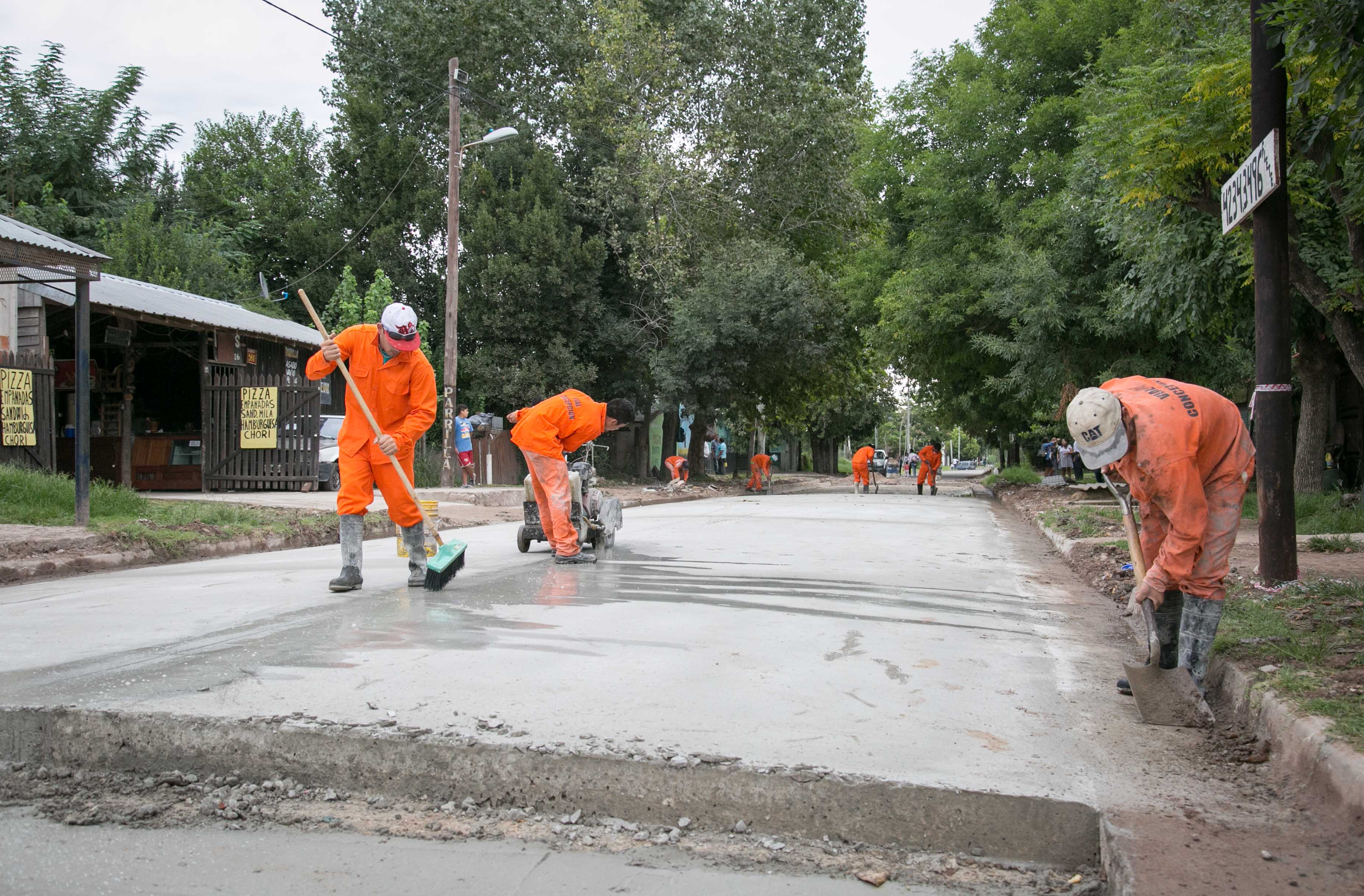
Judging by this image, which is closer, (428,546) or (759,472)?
(428,546)

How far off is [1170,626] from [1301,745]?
126 centimetres

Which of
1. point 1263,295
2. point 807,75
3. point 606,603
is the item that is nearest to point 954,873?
point 606,603

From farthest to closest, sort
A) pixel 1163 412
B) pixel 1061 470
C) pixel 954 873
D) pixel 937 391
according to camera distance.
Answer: pixel 1061 470 → pixel 937 391 → pixel 1163 412 → pixel 954 873

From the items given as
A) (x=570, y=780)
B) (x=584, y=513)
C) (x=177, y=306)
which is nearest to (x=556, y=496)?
(x=584, y=513)

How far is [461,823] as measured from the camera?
3.34 meters

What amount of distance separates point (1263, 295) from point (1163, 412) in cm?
305

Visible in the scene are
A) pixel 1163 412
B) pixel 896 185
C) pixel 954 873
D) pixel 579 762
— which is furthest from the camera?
pixel 896 185

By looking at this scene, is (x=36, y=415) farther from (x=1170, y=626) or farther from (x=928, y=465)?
(x=928, y=465)

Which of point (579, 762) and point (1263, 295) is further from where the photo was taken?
point (1263, 295)

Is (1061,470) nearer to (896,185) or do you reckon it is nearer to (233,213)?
(896,185)

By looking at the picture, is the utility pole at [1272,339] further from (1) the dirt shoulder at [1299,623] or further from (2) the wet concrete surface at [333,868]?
(2) the wet concrete surface at [333,868]

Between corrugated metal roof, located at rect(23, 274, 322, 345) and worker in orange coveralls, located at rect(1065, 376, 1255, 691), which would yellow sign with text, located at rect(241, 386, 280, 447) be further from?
worker in orange coveralls, located at rect(1065, 376, 1255, 691)

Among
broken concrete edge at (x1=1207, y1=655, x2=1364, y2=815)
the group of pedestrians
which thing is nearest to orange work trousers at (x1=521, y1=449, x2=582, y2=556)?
broken concrete edge at (x1=1207, y1=655, x2=1364, y2=815)

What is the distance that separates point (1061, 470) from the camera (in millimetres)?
36188
